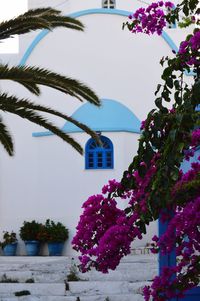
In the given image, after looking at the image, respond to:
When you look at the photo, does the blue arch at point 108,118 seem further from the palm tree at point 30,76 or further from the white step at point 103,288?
the white step at point 103,288

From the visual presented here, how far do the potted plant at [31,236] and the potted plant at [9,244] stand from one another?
0.35m

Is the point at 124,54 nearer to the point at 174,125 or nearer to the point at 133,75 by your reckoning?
the point at 133,75

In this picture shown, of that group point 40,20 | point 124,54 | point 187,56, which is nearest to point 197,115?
point 187,56

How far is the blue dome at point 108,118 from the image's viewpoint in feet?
52.6

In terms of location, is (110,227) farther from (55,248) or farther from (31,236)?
(31,236)

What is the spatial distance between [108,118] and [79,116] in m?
0.83

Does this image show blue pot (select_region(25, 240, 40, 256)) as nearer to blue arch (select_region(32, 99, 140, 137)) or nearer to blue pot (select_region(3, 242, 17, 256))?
blue pot (select_region(3, 242, 17, 256))

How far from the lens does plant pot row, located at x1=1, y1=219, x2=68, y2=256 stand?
1567 centimetres

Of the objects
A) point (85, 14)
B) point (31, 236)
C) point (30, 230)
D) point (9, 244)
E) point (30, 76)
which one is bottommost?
point (9, 244)

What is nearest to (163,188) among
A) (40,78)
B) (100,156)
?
(40,78)

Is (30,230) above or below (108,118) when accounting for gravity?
below

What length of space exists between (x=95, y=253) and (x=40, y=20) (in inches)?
204

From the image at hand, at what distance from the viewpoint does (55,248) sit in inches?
624

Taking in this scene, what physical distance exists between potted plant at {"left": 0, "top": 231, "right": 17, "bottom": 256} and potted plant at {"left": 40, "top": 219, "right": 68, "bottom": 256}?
3.28ft
